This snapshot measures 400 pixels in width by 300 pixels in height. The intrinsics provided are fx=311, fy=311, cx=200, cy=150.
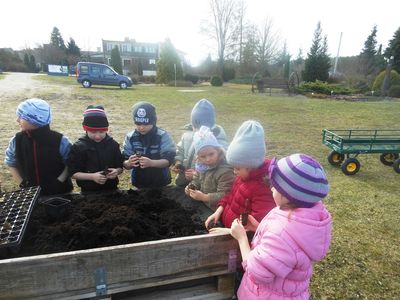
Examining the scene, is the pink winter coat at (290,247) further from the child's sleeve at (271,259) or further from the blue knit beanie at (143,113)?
the blue knit beanie at (143,113)

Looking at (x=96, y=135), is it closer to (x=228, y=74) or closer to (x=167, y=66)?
(x=167, y=66)

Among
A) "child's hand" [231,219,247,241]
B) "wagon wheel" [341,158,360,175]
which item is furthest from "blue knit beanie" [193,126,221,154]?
"wagon wheel" [341,158,360,175]

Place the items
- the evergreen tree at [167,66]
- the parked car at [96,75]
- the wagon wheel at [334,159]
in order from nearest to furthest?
the wagon wheel at [334,159] → the parked car at [96,75] → the evergreen tree at [167,66]

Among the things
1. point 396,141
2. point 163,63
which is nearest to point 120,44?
point 163,63

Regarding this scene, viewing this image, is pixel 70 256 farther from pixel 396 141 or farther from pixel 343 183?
pixel 396 141

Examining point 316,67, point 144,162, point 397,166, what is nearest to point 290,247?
point 144,162

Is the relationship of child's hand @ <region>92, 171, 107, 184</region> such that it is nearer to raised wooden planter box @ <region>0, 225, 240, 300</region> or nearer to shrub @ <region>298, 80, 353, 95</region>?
raised wooden planter box @ <region>0, 225, 240, 300</region>

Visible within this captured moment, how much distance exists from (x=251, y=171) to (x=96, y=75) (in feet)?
77.5

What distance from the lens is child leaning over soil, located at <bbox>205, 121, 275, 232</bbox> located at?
2.19m

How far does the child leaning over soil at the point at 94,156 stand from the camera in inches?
115

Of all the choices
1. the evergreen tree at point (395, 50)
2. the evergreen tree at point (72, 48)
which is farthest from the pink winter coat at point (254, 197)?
the evergreen tree at point (72, 48)

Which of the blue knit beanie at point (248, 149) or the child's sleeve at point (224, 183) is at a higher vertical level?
the blue knit beanie at point (248, 149)

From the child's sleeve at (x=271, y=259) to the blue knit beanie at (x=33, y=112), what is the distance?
226 centimetres

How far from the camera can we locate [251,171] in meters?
2.24
